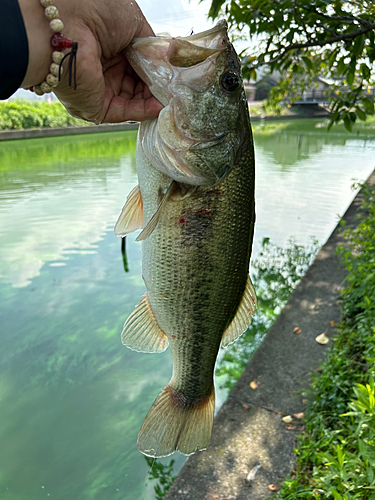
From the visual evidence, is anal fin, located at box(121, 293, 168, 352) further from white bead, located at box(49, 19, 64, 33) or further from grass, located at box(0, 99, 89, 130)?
grass, located at box(0, 99, 89, 130)

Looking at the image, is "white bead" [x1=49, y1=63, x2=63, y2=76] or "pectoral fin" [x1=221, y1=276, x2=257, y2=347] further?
"pectoral fin" [x1=221, y1=276, x2=257, y2=347]

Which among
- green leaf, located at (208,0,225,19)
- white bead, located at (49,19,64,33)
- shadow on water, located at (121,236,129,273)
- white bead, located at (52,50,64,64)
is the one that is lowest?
shadow on water, located at (121,236,129,273)

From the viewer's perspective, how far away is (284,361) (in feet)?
12.1

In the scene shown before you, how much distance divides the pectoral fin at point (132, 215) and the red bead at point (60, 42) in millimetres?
583

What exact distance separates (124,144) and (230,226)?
19.7 m

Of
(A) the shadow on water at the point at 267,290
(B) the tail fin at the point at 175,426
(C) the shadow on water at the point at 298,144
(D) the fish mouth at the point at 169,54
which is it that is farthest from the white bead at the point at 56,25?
(C) the shadow on water at the point at 298,144

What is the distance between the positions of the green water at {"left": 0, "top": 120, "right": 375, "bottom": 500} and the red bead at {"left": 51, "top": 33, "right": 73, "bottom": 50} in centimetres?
301

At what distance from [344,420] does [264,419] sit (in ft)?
2.13

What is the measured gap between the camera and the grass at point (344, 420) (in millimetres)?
1903

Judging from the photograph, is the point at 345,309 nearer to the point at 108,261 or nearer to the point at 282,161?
the point at 108,261

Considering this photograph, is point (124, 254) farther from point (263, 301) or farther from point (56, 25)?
point (56, 25)

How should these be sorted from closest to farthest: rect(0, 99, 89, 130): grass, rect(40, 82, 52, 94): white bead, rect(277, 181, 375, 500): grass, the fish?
rect(40, 82, 52, 94): white bead, the fish, rect(277, 181, 375, 500): grass, rect(0, 99, 89, 130): grass

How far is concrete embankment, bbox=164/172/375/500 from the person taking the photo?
2.54 meters

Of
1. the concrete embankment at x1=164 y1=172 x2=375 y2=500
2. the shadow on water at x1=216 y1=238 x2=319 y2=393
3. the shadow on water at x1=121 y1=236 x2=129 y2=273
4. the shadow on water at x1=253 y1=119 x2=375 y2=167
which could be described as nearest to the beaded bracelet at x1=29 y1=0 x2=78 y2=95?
the concrete embankment at x1=164 y1=172 x2=375 y2=500
